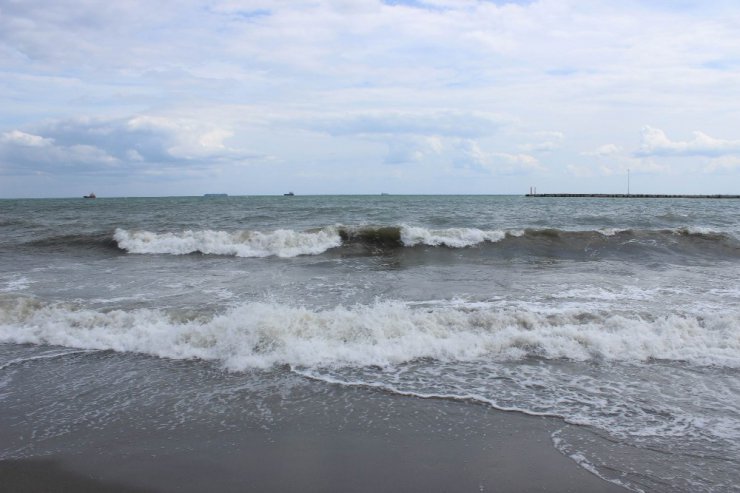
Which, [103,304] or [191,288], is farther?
[191,288]

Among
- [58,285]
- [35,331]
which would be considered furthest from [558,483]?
[58,285]

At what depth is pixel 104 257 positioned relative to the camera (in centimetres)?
1673

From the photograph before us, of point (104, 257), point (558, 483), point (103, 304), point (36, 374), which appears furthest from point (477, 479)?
point (104, 257)

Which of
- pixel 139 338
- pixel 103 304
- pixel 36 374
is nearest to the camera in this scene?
pixel 36 374

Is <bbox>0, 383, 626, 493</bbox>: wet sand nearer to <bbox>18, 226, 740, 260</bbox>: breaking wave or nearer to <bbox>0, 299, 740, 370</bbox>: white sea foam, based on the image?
<bbox>0, 299, 740, 370</bbox>: white sea foam

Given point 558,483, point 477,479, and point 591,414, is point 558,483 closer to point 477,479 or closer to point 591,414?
point 477,479

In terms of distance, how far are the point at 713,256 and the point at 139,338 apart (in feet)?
57.6

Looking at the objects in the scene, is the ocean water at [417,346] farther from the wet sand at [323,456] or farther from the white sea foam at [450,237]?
the white sea foam at [450,237]

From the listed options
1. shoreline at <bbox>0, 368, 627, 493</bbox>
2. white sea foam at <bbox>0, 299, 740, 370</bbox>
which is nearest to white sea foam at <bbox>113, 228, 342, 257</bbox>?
white sea foam at <bbox>0, 299, 740, 370</bbox>

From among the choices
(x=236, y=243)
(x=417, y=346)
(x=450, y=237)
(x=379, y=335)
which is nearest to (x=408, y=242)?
(x=450, y=237)

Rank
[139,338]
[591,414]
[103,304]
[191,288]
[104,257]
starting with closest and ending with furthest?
[591,414] < [139,338] < [103,304] < [191,288] < [104,257]

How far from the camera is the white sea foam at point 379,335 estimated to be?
21.7 feet

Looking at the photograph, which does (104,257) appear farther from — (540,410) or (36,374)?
(540,410)

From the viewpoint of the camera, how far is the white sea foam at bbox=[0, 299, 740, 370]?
6.63 meters
